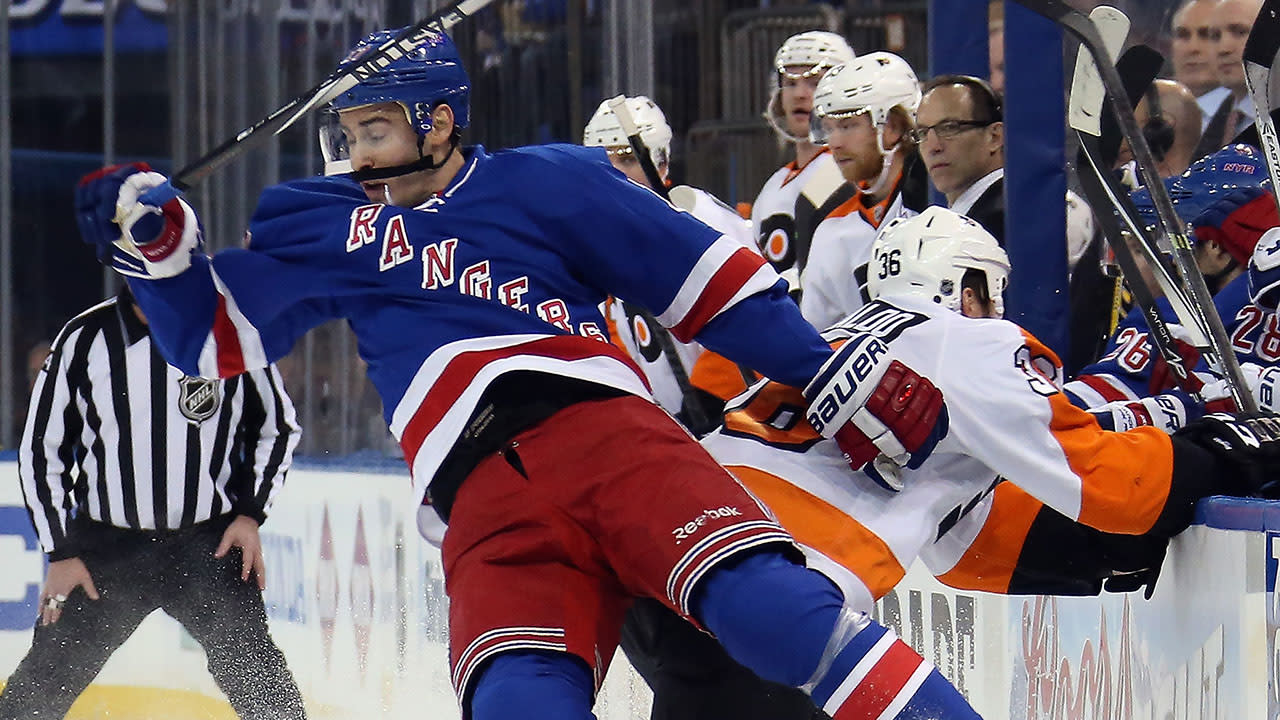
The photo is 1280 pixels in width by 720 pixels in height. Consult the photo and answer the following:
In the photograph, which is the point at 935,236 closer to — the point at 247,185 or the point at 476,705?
the point at 476,705

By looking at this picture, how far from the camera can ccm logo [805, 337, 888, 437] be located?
2191mm

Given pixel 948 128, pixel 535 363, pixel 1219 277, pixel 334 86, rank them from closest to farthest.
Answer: pixel 535 363 → pixel 334 86 → pixel 1219 277 → pixel 948 128

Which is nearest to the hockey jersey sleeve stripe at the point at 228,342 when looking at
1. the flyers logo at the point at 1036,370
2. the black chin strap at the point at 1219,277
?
the flyers logo at the point at 1036,370

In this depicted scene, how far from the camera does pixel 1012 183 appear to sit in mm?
3539

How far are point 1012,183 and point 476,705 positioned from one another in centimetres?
196

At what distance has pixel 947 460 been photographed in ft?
7.60

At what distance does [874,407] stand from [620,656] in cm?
169

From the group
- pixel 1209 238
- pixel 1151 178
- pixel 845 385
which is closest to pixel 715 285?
pixel 845 385

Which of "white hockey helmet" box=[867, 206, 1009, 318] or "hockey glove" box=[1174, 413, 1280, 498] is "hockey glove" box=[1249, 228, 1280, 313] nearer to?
"hockey glove" box=[1174, 413, 1280, 498]

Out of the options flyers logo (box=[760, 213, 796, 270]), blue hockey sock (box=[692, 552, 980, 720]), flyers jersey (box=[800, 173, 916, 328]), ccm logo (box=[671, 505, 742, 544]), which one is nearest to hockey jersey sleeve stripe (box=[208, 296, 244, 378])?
ccm logo (box=[671, 505, 742, 544])

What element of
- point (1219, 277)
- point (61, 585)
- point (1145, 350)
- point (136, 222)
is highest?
point (136, 222)

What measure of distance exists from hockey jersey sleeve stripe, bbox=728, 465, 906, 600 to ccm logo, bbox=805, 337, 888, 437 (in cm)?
9

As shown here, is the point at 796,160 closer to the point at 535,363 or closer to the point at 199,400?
the point at 199,400

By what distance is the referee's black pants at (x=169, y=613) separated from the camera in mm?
3695
